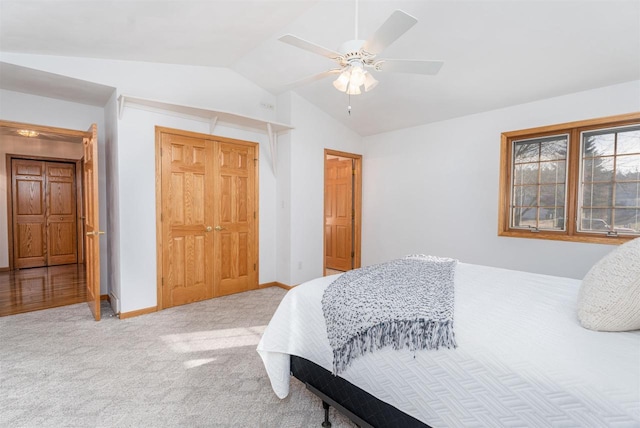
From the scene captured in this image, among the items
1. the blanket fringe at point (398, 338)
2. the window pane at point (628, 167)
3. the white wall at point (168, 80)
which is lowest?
the blanket fringe at point (398, 338)

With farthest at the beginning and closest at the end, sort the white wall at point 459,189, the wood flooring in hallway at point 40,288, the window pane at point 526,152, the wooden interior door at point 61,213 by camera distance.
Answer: the wooden interior door at point 61,213
the wood flooring in hallway at point 40,288
the window pane at point 526,152
the white wall at point 459,189

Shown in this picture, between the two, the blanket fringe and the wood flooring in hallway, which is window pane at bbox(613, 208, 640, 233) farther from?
the wood flooring in hallway

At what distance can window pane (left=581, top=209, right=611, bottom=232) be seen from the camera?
3.11 meters

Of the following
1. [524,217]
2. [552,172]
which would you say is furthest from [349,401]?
[552,172]

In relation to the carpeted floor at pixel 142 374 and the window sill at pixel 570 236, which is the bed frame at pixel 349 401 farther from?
the window sill at pixel 570 236

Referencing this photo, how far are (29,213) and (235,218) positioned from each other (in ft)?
14.3

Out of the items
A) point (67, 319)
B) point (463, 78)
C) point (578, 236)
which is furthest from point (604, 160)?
point (67, 319)

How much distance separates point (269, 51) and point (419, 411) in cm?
365

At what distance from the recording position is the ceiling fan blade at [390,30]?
1591 millimetres

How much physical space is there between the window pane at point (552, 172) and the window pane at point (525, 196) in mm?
145

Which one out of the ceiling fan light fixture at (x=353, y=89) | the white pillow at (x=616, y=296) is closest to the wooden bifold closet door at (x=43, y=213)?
the ceiling fan light fixture at (x=353, y=89)

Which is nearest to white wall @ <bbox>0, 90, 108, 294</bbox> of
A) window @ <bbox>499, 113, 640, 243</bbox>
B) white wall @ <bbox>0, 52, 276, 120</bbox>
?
Result: white wall @ <bbox>0, 52, 276, 120</bbox>

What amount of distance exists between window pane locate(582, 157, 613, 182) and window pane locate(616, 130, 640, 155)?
0.38 ft

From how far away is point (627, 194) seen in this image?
299cm
